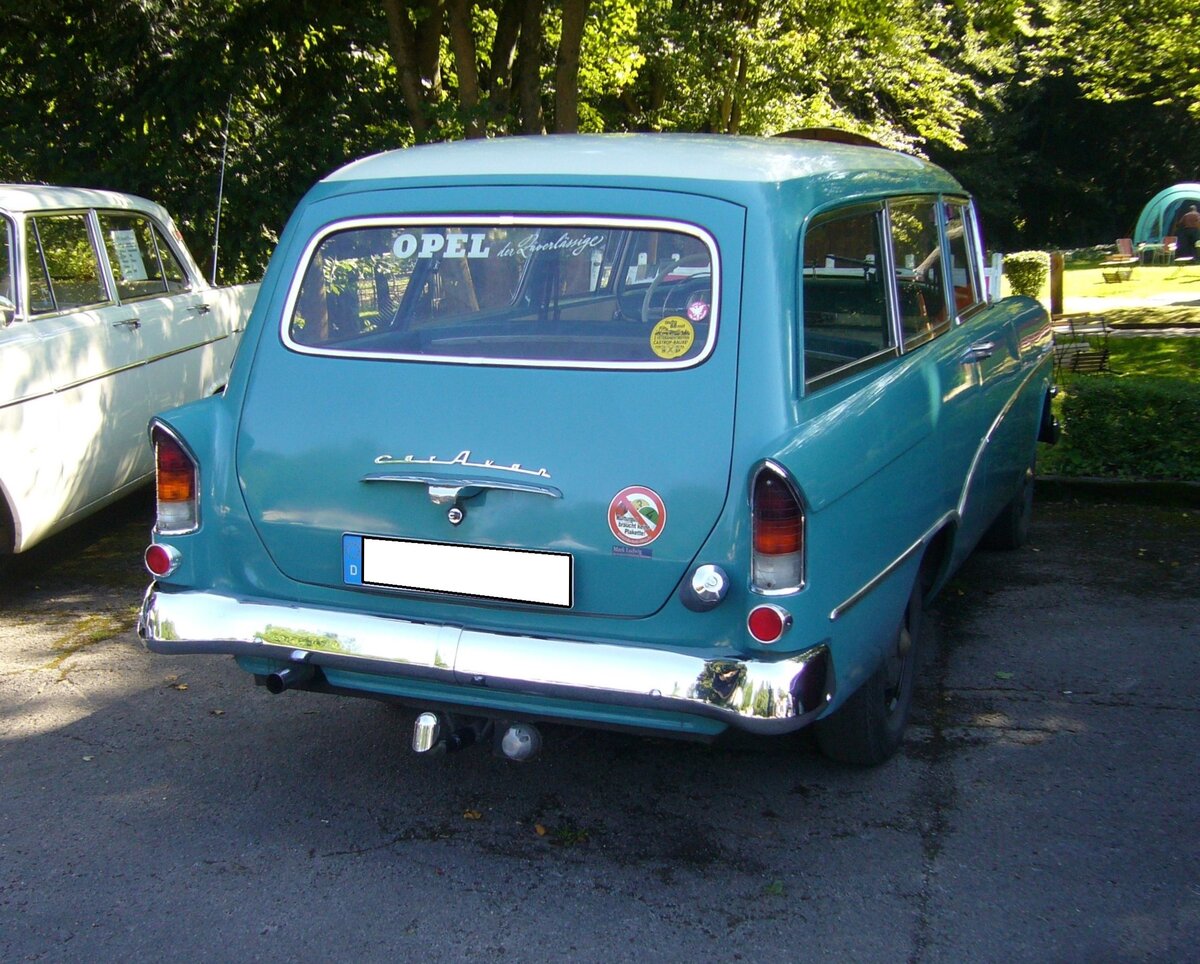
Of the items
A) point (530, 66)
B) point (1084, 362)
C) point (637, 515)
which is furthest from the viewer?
point (530, 66)

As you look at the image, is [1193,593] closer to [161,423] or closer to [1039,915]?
[1039,915]

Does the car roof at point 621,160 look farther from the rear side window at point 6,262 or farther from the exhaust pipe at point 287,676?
the rear side window at point 6,262

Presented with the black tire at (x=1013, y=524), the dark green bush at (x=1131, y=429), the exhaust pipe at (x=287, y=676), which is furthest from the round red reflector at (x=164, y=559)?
the dark green bush at (x=1131, y=429)

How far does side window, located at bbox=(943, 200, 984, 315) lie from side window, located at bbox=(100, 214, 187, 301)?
445 centimetres

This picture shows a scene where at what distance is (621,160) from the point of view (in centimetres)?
373

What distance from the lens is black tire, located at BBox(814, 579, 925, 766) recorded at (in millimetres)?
3936

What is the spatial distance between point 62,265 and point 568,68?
5974mm

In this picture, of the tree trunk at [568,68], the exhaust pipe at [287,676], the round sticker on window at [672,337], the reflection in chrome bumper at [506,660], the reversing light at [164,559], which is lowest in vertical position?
the exhaust pipe at [287,676]

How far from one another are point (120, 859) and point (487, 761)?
1202 mm

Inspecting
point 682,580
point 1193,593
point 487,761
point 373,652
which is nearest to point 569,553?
point 682,580

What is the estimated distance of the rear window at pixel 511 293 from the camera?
3.50 metres

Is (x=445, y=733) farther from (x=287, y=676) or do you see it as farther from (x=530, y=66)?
(x=530, y=66)

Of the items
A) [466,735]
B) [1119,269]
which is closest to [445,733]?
[466,735]

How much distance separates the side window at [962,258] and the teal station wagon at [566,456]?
4.19 ft
